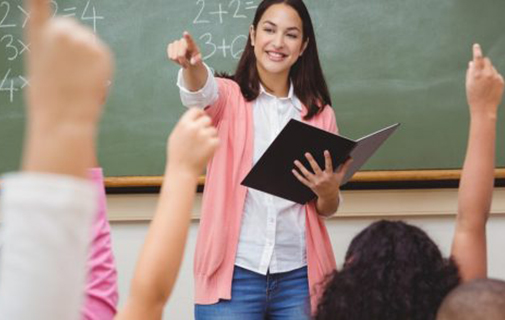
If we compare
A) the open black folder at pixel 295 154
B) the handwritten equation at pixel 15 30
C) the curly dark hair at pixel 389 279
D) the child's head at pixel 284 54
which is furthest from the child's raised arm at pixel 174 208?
the handwritten equation at pixel 15 30

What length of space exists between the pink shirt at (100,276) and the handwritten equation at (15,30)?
1.60m

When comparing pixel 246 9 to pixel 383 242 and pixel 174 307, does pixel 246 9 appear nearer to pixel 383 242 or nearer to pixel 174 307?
pixel 174 307

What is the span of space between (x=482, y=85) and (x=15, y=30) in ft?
6.17

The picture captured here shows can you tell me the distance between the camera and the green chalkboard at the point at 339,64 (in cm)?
285

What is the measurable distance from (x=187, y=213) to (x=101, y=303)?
1.89 ft

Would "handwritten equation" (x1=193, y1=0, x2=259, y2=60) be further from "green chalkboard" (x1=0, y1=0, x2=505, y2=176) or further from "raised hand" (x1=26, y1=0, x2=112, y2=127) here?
"raised hand" (x1=26, y1=0, x2=112, y2=127)

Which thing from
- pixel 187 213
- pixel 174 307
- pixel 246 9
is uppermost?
pixel 246 9

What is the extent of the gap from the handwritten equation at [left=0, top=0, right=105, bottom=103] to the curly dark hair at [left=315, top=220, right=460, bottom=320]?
1.72 metres

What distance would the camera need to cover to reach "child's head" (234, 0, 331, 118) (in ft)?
7.80

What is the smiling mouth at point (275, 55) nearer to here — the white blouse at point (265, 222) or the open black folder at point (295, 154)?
the white blouse at point (265, 222)

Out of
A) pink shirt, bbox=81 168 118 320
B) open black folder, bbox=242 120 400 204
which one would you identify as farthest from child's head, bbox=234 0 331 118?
pink shirt, bbox=81 168 118 320

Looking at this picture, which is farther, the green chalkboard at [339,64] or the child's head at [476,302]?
the green chalkboard at [339,64]

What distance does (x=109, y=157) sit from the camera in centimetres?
295

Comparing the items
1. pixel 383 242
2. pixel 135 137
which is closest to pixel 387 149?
pixel 135 137
